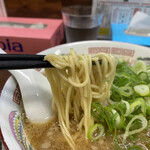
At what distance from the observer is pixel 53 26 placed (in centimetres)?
170

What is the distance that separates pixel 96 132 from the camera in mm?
971

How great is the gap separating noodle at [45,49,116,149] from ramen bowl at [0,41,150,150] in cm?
23

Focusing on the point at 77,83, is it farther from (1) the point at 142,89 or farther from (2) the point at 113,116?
(1) the point at 142,89

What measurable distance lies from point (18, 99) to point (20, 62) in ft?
1.20

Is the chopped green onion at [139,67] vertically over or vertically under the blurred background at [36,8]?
under

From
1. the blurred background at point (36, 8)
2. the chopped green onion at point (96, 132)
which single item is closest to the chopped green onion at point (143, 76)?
the chopped green onion at point (96, 132)

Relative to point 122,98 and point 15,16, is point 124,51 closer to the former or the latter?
point 122,98

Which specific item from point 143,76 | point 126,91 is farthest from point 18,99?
point 143,76

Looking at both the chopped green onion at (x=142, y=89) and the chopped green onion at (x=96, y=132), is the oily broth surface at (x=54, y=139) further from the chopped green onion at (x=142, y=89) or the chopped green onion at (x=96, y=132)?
the chopped green onion at (x=142, y=89)

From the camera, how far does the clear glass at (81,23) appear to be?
5.25ft

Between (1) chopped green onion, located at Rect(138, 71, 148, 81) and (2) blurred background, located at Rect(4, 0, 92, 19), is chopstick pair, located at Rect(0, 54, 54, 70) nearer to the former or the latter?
(1) chopped green onion, located at Rect(138, 71, 148, 81)

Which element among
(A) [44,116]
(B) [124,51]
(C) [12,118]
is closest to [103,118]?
(A) [44,116]

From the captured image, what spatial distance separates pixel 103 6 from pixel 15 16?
45.9 inches

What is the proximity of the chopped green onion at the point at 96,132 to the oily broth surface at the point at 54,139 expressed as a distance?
0.10 feet
